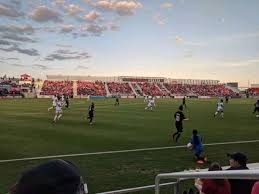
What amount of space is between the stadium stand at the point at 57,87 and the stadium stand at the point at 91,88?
2802mm

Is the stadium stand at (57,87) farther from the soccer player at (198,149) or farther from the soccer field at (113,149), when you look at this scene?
the soccer player at (198,149)

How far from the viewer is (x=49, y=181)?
171 centimetres

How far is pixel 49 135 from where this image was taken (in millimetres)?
22250

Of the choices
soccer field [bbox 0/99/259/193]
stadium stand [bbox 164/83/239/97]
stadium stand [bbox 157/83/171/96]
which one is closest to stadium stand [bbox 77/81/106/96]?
stadium stand [bbox 157/83/171/96]

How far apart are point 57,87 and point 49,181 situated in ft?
384

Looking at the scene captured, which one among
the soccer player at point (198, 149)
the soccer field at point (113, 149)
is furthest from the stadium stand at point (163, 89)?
the soccer player at point (198, 149)

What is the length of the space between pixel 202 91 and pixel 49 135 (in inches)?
4757

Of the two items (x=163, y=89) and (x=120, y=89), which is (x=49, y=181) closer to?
(x=120, y=89)

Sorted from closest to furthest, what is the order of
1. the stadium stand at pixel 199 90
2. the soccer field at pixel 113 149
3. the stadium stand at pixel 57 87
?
the soccer field at pixel 113 149 → the stadium stand at pixel 57 87 → the stadium stand at pixel 199 90

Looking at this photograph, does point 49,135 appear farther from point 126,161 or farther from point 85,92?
point 85,92

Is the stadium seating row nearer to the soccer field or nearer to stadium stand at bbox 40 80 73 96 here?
stadium stand at bbox 40 80 73 96

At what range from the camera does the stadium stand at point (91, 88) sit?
116312 mm

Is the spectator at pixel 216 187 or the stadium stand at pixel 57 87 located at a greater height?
the stadium stand at pixel 57 87

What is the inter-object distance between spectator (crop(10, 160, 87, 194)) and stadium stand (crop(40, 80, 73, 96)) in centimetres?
10783
